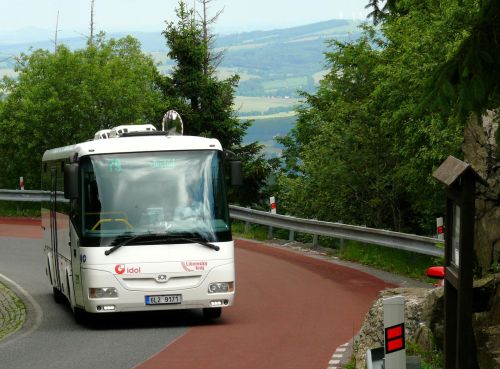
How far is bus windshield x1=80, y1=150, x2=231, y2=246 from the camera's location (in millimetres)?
16859

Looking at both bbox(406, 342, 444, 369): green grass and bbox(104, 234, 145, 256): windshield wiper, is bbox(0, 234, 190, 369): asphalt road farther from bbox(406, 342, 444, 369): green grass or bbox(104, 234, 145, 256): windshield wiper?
bbox(406, 342, 444, 369): green grass

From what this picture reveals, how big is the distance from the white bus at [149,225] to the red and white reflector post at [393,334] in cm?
836

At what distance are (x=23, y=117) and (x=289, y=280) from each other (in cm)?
2813

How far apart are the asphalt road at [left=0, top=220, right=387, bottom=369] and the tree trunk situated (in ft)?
8.31

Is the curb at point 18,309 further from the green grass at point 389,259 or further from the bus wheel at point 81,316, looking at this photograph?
the green grass at point 389,259

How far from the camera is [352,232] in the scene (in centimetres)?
2650

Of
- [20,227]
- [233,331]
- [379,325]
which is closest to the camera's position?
[379,325]

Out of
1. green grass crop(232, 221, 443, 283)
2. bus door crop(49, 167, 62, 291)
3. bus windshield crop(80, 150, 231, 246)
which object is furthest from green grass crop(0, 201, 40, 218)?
bus windshield crop(80, 150, 231, 246)

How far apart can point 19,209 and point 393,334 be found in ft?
112

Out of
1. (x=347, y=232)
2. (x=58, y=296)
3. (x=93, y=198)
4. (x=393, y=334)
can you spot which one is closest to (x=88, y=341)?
(x=93, y=198)

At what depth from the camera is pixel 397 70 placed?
29.0 meters

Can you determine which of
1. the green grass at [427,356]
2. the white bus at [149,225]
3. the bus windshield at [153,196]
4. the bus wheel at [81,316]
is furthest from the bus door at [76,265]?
the green grass at [427,356]

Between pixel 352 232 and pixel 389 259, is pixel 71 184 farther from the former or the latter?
pixel 352 232

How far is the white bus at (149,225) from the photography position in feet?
54.4
